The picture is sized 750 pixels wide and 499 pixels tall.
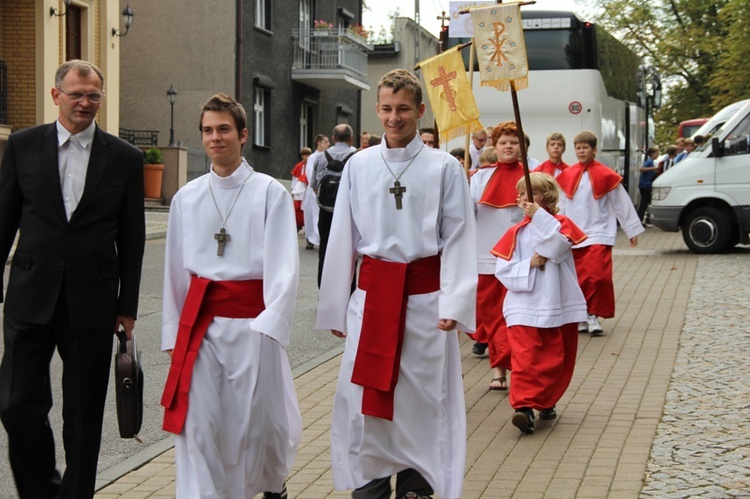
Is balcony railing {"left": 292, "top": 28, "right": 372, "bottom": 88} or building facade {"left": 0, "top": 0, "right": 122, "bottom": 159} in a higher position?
balcony railing {"left": 292, "top": 28, "right": 372, "bottom": 88}

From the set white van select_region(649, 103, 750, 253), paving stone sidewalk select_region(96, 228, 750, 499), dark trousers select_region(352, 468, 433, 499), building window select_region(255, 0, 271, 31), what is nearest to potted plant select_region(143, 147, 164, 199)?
building window select_region(255, 0, 271, 31)

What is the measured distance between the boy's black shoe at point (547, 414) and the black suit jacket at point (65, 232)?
314 cm

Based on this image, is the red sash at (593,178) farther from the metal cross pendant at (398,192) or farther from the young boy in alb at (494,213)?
the metal cross pendant at (398,192)

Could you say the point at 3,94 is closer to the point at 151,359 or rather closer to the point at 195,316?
the point at 151,359

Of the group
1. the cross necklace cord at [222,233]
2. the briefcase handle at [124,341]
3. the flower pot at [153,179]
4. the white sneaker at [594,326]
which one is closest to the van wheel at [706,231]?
the white sneaker at [594,326]

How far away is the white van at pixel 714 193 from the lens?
2091 centimetres

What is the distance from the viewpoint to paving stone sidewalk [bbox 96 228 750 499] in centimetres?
618

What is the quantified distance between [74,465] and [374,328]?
140 cm

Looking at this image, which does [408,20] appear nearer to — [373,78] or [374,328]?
[373,78]

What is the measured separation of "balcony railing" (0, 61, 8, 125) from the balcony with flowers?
14.6m

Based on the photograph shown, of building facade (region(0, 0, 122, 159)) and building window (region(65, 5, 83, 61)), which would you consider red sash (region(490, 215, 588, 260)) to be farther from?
building window (region(65, 5, 83, 61))

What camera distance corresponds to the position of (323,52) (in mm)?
39188

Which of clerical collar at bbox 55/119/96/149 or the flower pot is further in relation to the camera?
the flower pot

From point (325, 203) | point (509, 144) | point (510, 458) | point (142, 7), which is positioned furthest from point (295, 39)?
point (510, 458)
